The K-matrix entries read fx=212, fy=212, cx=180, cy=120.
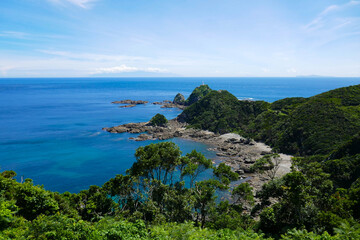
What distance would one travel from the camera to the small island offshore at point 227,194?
1348 cm

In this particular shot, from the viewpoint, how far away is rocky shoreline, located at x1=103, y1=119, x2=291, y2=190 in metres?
46.5

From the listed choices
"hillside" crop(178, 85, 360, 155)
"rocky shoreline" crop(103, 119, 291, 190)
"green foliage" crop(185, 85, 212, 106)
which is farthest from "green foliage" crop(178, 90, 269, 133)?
"green foliage" crop(185, 85, 212, 106)

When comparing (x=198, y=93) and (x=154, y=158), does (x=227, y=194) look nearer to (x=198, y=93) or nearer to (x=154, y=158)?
(x=154, y=158)

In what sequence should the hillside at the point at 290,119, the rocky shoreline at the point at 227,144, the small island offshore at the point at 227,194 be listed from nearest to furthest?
the small island offshore at the point at 227,194, the rocky shoreline at the point at 227,144, the hillside at the point at 290,119

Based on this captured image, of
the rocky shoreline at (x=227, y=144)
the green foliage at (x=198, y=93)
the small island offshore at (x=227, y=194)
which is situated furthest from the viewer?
the green foliage at (x=198, y=93)

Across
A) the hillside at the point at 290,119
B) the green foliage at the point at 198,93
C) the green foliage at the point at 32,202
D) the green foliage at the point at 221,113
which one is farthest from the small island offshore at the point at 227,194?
the green foliage at the point at 198,93

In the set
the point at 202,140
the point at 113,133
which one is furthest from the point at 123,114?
the point at 202,140

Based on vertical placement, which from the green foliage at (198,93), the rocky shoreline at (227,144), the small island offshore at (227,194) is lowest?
the rocky shoreline at (227,144)

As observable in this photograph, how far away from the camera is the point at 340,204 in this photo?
20.3 m

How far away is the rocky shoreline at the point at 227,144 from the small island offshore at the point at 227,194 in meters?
0.33

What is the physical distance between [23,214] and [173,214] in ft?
45.0

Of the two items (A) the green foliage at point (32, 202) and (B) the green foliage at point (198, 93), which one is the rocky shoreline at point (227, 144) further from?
(B) the green foliage at point (198, 93)

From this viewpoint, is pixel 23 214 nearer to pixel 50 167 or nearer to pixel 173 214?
pixel 173 214

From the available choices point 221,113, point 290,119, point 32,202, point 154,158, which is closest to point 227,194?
point 154,158
